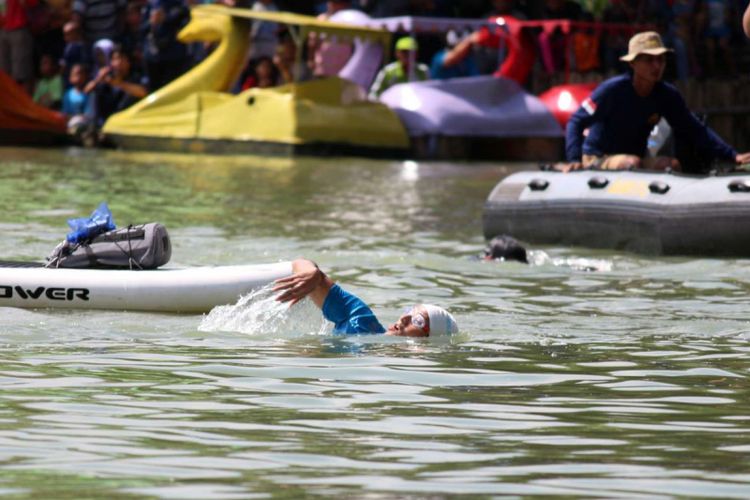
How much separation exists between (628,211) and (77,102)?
15219mm

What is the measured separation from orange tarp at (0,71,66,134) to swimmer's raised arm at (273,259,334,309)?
60.7ft

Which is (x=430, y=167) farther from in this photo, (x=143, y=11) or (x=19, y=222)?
(x=19, y=222)

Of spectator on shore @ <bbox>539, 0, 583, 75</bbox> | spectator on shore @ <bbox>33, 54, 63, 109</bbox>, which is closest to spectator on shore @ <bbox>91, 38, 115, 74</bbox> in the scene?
spectator on shore @ <bbox>33, 54, 63, 109</bbox>

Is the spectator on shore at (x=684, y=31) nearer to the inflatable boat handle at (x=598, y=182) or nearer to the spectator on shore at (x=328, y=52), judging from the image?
the spectator on shore at (x=328, y=52)

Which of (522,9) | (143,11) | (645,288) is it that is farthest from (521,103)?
(645,288)

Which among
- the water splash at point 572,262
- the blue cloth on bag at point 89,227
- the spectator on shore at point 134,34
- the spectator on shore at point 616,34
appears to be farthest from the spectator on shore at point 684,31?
the blue cloth on bag at point 89,227

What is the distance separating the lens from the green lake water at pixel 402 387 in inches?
235

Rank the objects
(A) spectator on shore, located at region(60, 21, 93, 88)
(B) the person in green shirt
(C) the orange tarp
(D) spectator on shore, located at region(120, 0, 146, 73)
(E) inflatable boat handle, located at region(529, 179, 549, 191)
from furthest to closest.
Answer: (D) spectator on shore, located at region(120, 0, 146, 73)
(A) spectator on shore, located at region(60, 21, 93, 88)
(C) the orange tarp
(B) the person in green shirt
(E) inflatable boat handle, located at region(529, 179, 549, 191)

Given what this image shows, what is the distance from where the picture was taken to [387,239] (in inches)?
583

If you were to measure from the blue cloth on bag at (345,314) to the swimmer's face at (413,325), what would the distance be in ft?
0.40

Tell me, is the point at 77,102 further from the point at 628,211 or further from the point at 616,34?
the point at 628,211

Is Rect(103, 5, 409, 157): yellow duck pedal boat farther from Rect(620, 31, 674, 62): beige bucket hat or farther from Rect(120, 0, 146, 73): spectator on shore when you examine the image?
Rect(620, 31, 674, 62): beige bucket hat

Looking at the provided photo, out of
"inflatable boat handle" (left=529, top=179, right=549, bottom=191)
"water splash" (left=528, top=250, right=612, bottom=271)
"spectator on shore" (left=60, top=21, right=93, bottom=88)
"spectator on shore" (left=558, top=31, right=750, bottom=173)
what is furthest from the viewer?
"spectator on shore" (left=60, top=21, right=93, bottom=88)

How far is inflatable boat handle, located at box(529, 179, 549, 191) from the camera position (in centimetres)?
1503
